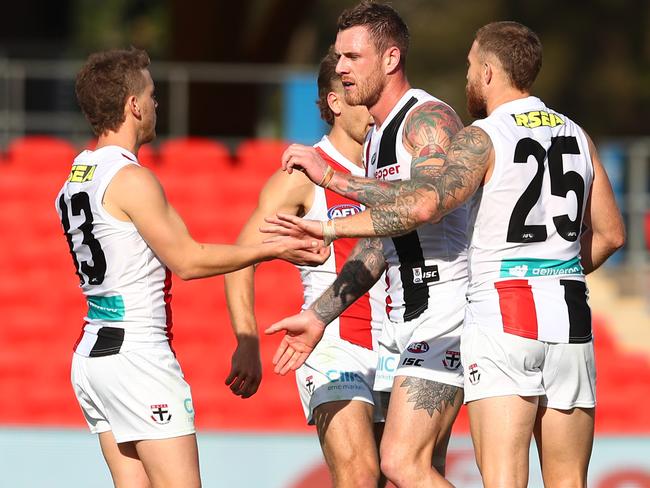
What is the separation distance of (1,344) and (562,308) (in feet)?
26.4

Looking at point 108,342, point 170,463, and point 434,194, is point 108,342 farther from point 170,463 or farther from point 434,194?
point 434,194

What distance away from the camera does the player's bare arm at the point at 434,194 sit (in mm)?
4785

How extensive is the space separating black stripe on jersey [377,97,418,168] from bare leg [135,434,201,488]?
153 centimetres

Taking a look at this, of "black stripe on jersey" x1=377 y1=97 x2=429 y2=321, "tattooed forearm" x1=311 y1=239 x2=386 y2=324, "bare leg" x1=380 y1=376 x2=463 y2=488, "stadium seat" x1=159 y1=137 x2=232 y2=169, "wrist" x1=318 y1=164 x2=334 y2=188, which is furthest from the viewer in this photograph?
"stadium seat" x1=159 y1=137 x2=232 y2=169

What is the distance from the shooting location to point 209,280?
12.4 meters

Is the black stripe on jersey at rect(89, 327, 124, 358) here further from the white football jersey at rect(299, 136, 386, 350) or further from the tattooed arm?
the white football jersey at rect(299, 136, 386, 350)

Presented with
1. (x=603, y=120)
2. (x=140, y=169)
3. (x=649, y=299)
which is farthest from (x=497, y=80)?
(x=603, y=120)

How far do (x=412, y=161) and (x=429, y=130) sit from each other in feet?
0.60

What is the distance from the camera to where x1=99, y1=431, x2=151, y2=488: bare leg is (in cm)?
531

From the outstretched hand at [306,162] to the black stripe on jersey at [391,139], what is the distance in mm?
Result: 423

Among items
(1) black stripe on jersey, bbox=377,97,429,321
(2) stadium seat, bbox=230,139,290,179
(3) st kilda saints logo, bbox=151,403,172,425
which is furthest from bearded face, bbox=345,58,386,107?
(2) stadium seat, bbox=230,139,290,179

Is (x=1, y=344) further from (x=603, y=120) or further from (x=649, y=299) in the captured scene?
(x=603, y=120)

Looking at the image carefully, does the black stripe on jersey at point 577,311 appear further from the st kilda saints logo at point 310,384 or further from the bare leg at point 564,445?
the st kilda saints logo at point 310,384

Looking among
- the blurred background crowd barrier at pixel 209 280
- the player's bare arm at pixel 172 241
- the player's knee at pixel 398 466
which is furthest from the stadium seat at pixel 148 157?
the player's knee at pixel 398 466
